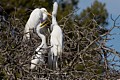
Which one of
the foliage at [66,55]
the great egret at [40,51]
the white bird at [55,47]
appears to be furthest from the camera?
the white bird at [55,47]

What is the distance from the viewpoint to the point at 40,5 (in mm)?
8625

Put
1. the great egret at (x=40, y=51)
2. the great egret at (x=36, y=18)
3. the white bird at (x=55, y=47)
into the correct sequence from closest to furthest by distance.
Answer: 1. the great egret at (x=40, y=51)
2. the white bird at (x=55, y=47)
3. the great egret at (x=36, y=18)

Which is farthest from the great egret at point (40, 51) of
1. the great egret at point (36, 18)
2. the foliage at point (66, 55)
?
the great egret at point (36, 18)

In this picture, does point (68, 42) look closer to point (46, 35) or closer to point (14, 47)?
point (46, 35)

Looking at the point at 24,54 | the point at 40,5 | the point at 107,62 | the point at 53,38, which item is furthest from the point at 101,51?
the point at 40,5

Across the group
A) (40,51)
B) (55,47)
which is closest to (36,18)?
(55,47)

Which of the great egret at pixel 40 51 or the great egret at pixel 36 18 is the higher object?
the great egret at pixel 36 18

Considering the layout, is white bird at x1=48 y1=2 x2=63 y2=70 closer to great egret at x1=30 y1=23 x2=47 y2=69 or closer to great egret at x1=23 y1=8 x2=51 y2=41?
great egret at x1=30 y1=23 x2=47 y2=69

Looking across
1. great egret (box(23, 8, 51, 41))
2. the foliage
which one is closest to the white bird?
the foliage

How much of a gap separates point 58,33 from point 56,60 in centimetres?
26

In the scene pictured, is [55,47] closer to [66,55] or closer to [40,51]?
[66,55]

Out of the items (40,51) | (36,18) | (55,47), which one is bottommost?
(40,51)

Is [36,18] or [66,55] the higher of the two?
[36,18]

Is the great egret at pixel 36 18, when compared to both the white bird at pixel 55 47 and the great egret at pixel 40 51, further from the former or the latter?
the white bird at pixel 55 47
